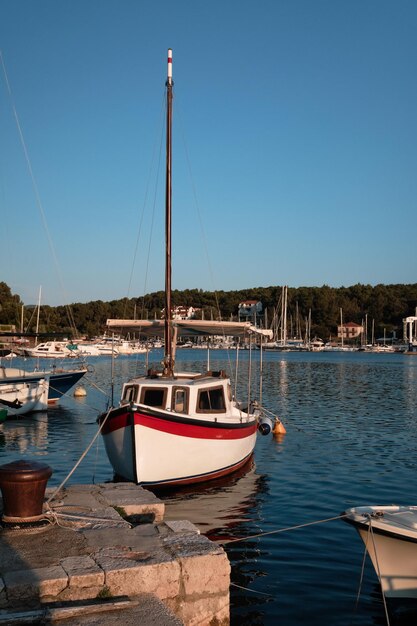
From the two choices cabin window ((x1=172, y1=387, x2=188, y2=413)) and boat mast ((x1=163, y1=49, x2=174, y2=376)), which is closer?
cabin window ((x1=172, y1=387, x2=188, y2=413))

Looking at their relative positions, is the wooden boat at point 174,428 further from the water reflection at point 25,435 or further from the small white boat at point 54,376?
the small white boat at point 54,376

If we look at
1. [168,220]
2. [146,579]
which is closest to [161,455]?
[146,579]

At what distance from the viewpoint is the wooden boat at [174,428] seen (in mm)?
15812

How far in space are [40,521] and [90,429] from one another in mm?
21939

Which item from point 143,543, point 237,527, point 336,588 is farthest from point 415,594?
point 237,527

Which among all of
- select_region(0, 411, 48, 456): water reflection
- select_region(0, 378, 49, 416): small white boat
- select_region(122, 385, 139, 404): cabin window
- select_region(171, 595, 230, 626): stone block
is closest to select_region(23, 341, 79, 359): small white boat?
select_region(0, 378, 49, 416): small white boat

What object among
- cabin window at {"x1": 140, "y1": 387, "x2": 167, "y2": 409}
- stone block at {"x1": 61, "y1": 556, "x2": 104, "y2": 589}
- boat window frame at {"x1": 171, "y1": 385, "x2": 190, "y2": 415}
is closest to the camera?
stone block at {"x1": 61, "y1": 556, "x2": 104, "y2": 589}

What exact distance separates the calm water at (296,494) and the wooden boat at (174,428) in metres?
0.79

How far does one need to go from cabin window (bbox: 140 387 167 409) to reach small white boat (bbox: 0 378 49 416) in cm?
1672

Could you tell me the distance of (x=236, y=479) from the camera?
19.6 metres

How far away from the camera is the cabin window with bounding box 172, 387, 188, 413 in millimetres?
17641

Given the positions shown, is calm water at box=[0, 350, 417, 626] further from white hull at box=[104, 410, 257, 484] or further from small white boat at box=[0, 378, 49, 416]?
small white boat at box=[0, 378, 49, 416]

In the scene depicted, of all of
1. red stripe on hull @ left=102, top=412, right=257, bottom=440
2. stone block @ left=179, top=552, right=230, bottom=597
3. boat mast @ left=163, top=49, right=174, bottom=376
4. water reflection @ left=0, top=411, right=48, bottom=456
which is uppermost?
boat mast @ left=163, top=49, right=174, bottom=376

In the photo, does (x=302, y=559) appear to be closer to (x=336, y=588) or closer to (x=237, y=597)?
(x=336, y=588)
